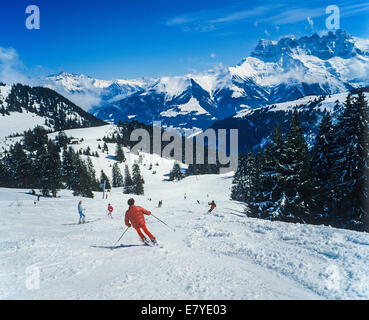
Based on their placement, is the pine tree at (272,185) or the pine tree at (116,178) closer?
the pine tree at (272,185)

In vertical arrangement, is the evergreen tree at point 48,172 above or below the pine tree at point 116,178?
above

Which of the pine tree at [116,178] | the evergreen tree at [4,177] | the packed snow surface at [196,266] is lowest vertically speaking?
the pine tree at [116,178]

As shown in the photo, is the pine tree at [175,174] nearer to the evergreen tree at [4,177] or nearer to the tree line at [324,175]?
the evergreen tree at [4,177]

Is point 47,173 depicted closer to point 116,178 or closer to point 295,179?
point 295,179

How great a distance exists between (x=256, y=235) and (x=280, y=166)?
1172 centimetres

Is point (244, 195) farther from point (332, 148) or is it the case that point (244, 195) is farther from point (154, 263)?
point (154, 263)

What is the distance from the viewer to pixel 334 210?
1938 cm

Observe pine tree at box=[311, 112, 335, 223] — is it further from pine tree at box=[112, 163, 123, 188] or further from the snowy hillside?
pine tree at box=[112, 163, 123, 188]

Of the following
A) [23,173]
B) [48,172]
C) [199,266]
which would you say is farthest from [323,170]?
[23,173]

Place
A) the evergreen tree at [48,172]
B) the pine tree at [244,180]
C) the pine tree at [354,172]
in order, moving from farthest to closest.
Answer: the pine tree at [244,180]
the evergreen tree at [48,172]
the pine tree at [354,172]

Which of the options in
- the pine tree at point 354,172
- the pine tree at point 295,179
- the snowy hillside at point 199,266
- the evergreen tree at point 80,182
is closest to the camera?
the snowy hillside at point 199,266

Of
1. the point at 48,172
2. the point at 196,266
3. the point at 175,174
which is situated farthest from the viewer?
the point at 175,174

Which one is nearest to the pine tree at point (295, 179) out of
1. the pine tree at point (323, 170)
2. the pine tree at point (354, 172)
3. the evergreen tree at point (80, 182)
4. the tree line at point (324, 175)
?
the tree line at point (324, 175)

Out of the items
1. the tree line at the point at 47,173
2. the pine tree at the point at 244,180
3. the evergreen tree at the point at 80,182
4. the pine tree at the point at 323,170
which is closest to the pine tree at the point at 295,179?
the pine tree at the point at 323,170
